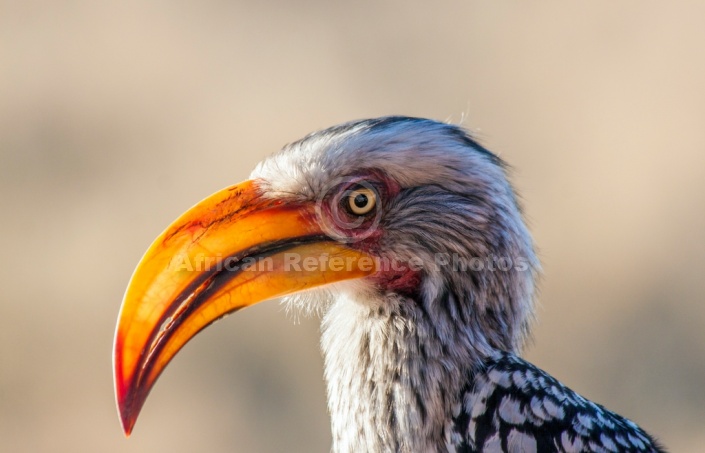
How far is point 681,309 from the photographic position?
9273mm

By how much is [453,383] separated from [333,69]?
32.0ft

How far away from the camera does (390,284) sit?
3.50 metres

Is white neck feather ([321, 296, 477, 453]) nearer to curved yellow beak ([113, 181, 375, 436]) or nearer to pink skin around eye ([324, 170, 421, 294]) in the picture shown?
pink skin around eye ([324, 170, 421, 294])

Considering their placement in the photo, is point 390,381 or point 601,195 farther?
point 601,195

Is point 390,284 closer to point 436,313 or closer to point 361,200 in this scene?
point 436,313

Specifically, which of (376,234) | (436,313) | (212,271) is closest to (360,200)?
(376,234)

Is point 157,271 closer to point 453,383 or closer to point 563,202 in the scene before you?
point 453,383

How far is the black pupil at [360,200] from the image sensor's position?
11.4 feet

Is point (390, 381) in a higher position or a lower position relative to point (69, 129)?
lower

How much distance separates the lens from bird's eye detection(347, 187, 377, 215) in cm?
347

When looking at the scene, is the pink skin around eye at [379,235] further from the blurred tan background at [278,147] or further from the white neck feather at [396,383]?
the blurred tan background at [278,147]

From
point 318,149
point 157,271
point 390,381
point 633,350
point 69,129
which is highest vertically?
point 69,129

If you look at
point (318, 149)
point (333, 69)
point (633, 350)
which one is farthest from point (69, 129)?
point (318, 149)

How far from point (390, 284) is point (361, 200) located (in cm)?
34
